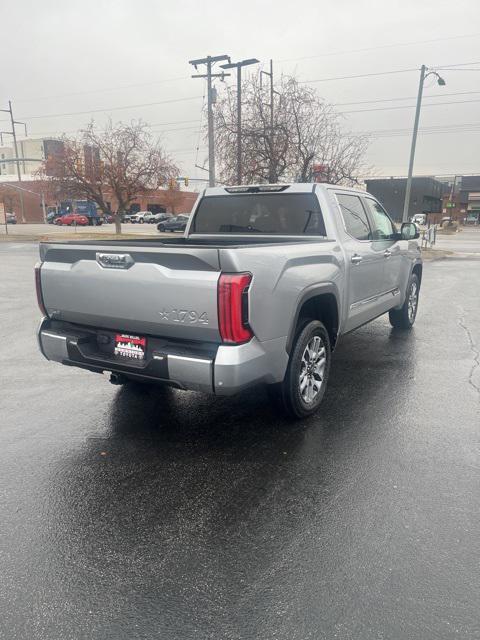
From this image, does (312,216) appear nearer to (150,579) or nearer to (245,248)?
(245,248)

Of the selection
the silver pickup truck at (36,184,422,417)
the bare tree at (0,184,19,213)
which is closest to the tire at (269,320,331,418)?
the silver pickup truck at (36,184,422,417)

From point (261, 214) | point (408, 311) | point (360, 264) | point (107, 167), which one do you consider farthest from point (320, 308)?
point (107, 167)

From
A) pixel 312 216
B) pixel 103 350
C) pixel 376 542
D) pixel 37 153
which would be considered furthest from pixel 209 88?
pixel 37 153

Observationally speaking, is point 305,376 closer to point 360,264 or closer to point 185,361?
point 185,361

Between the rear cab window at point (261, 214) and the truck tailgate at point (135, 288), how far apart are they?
6.52 ft

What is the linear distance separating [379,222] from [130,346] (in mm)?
3927

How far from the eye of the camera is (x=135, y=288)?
334 cm

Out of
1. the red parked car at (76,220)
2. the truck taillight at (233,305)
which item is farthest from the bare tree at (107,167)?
the truck taillight at (233,305)

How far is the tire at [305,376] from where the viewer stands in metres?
3.86

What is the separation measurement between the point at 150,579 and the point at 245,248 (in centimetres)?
198

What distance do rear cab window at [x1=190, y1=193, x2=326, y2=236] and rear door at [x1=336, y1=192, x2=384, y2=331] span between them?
1.36 feet

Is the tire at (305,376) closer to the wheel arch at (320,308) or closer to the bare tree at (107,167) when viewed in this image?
the wheel arch at (320,308)

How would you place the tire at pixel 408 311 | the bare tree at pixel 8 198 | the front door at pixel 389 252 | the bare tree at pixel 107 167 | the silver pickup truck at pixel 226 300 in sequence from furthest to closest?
the bare tree at pixel 8 198 → the bare tree at pixel 107 167 → the tire at pixel 408 311 → the front door at pixel 389 252 → the silver pickup truck at pixel 226 300

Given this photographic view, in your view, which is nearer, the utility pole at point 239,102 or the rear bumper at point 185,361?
the rear bumper at point 185,361
